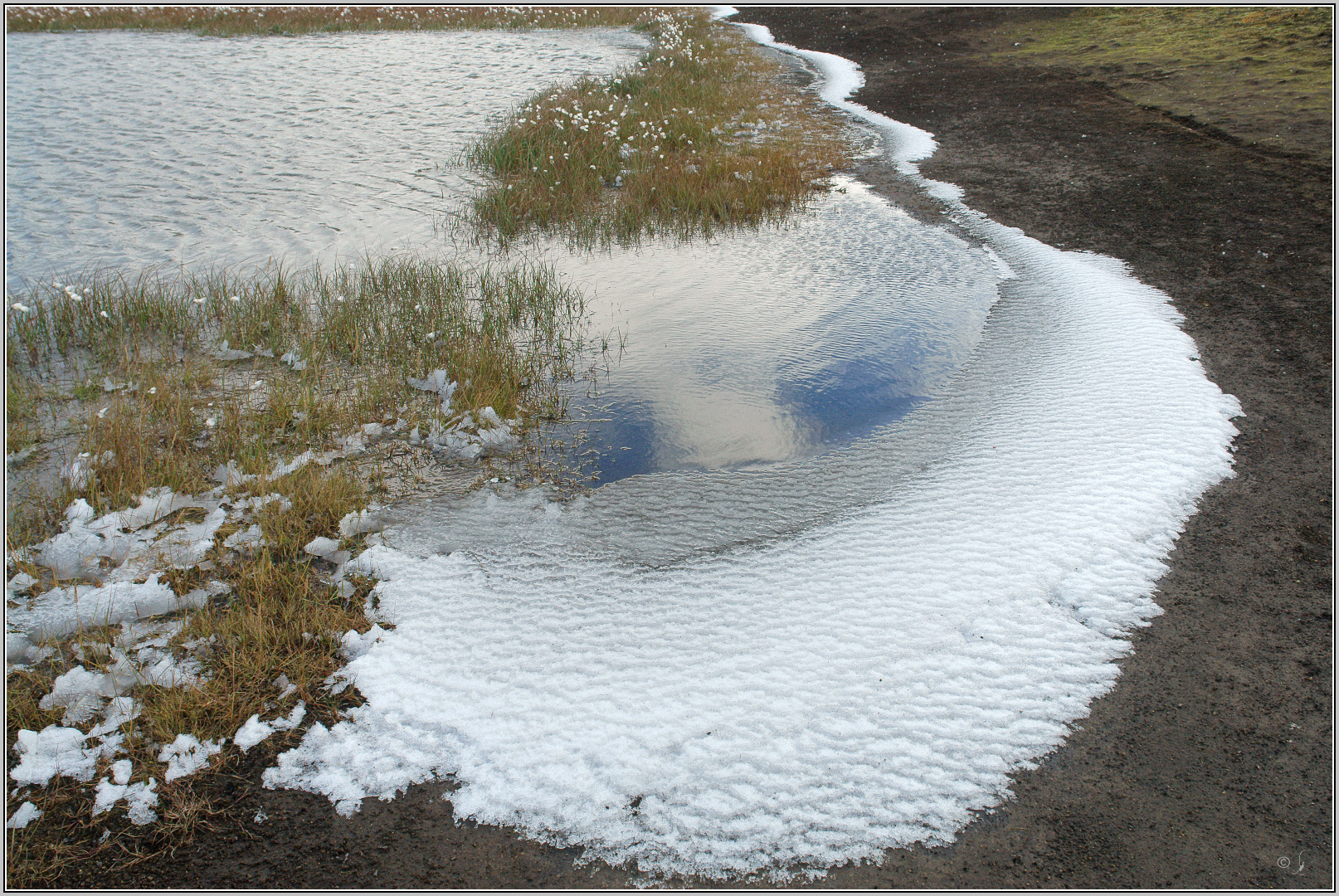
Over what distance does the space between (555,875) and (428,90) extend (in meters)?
16.9

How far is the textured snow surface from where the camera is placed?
262 centimetres

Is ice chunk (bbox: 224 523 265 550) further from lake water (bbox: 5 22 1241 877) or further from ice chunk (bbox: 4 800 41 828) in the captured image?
ice chunk (bbox: 4 800 41 828)

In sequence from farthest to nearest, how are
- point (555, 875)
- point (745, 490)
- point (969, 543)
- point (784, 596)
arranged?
point (745, 490) < point (969, 543) < point (784, 596) < point (555, 875)

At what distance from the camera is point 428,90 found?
1590cm

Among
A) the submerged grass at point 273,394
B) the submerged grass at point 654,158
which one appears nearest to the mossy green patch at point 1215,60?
the submerged grass at point 654,158

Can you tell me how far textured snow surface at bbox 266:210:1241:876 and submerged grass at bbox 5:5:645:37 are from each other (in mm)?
27699

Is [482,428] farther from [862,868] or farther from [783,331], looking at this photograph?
[862,868]

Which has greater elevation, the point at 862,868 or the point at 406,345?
the point at 406,345

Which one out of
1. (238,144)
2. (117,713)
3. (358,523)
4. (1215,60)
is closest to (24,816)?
(117,713)

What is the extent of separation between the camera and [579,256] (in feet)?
26.0

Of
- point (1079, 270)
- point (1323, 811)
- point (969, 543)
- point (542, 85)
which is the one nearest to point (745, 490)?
point (969, 543)

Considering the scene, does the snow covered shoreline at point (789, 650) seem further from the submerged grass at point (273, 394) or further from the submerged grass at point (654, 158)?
the submerged grass at point (654, 158)

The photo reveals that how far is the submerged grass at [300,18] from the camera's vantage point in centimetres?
2544

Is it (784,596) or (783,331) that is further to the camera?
(783,331)
